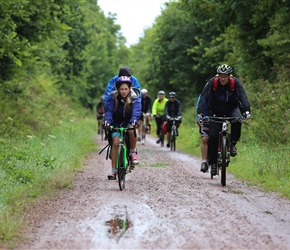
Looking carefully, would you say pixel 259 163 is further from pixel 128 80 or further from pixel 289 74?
pixel 289 74

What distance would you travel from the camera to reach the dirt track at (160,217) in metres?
6.03

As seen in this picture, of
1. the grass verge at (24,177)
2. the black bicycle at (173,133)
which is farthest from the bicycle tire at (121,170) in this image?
the black bicycle at (173,133)

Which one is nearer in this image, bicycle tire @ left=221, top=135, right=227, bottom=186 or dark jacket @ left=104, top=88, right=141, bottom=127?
dark jacket @ left=104, top=88, right=141, bottom=127

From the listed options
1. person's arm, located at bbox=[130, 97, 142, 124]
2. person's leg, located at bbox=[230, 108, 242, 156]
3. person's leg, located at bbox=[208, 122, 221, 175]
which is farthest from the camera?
person's leg, located at bbox=[208, 122, 221, 175]

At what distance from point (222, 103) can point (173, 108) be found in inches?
401

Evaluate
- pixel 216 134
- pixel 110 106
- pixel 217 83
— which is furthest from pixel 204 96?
pixel 110 106

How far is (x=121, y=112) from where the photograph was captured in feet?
34.0

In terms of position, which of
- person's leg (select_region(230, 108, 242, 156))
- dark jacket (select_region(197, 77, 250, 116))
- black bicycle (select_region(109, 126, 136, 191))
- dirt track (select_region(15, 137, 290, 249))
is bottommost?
dirt track (select_region(15, 137, 290, 249))

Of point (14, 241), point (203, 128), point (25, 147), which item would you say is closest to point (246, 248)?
point (14, 241)

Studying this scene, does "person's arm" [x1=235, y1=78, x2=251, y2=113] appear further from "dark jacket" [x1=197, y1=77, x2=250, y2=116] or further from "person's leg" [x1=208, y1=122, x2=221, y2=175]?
"person's leg" [x1=208, y1=122, x2=221, y2=175]

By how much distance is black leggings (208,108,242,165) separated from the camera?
1112 cm

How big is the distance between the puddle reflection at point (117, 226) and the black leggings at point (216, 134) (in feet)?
14.2

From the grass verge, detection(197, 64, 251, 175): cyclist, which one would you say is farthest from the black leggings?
the grass verge

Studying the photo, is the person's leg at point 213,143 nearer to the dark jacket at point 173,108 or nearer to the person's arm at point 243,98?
the person's arm at point 243,98
